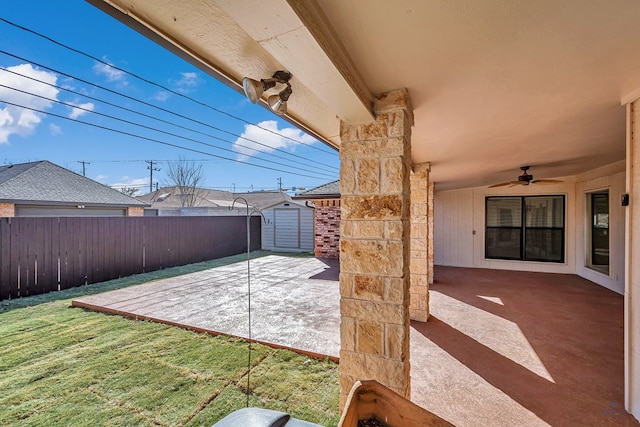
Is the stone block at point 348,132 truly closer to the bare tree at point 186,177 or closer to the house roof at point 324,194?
the house roof at point 324,194

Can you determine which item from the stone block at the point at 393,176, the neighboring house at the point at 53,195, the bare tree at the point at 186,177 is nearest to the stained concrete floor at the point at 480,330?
the stone block at the point at 393,176

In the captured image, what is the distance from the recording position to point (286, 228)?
11.7 metres

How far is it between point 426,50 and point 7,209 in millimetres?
11633

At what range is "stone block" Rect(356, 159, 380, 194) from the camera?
1.79 m

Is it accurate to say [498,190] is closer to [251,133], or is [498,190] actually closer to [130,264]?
[130,264]

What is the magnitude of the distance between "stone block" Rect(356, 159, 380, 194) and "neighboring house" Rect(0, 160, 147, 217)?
10962mm

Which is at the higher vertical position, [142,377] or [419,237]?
[419,237]

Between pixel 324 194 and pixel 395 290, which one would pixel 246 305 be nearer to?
pixel 395 290

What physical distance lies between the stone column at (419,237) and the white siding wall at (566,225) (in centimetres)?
386

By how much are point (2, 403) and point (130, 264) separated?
566cm

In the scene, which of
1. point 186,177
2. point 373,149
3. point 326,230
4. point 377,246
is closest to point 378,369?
point 377,246

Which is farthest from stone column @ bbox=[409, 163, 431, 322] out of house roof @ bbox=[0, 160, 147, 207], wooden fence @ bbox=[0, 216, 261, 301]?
house roof @ bbox=[0, 160, 147, 207]

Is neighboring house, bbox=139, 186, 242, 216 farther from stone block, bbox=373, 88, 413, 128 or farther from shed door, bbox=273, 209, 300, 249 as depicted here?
stone block, bbox=373, 88, 413, 128

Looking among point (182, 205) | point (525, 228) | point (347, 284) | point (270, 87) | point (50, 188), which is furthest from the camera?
point (182, 205)
